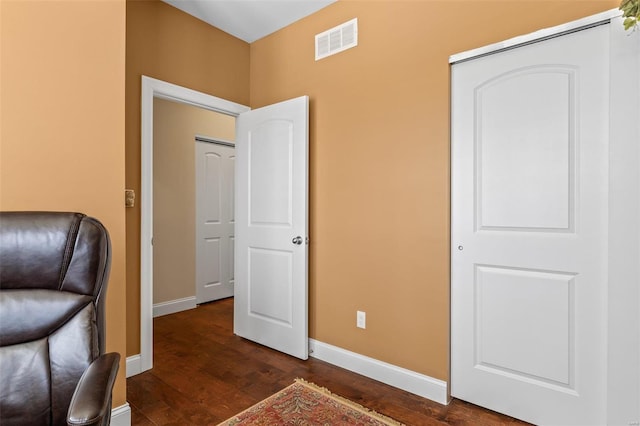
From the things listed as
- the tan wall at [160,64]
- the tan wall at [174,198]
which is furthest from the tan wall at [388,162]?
the tan wall at [174,198]

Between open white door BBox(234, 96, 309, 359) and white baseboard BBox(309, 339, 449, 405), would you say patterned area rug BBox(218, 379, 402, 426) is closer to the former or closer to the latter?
white baseboard BBox(309, 339, 449, 405)

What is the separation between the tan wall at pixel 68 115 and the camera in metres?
1.55

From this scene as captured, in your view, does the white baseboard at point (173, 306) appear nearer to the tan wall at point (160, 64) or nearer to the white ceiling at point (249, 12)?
the tan wall at point (160, 64)

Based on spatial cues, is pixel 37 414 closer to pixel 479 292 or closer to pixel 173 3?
pixel 479 292

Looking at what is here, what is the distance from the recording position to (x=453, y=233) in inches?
83.3

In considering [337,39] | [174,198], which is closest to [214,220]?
[174,198]

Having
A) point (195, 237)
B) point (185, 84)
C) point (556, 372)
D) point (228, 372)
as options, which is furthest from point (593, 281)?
point (195, 237)

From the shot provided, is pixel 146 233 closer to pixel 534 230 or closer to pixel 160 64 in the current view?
pixel 160 64

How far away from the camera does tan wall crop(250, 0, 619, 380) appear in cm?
211

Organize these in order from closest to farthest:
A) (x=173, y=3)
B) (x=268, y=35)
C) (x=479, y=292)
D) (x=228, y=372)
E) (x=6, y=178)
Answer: (x=6, y=178), (x=479, y=292), (x=228, y=372), (x=173, y=3), (x=268, y=35)

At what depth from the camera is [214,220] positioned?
14.7 feet

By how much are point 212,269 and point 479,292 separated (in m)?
3.34

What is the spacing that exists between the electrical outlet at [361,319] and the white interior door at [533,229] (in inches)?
24.3

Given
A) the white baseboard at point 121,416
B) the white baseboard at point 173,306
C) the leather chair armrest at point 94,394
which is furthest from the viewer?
the white baseboard at point 173,306
